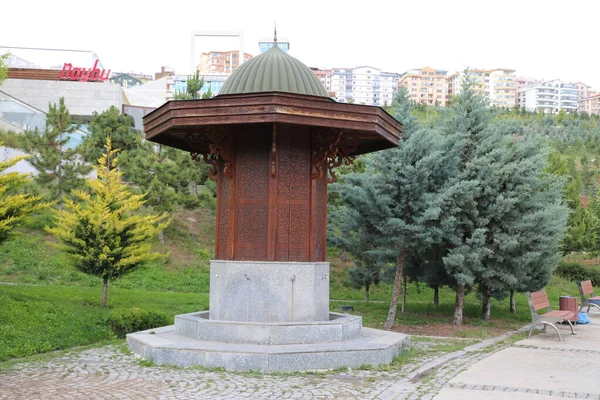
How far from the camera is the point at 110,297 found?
1770cm

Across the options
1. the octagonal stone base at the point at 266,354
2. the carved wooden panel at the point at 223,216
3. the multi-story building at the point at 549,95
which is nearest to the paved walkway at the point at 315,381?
the octagonal stone base at the point at 266,354

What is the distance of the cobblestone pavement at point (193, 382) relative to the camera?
7148 millimetres

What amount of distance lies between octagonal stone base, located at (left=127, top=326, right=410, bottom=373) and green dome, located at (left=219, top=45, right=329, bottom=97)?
4596 millimetres

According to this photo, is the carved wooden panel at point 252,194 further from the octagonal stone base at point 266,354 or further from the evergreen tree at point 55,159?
the evergreen tree at point 55,159

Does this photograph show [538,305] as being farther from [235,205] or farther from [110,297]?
[110,297]

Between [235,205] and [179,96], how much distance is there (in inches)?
655

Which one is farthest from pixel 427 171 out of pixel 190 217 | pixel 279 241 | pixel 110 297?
pixel 190 217

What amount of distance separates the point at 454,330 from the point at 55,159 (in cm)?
1933

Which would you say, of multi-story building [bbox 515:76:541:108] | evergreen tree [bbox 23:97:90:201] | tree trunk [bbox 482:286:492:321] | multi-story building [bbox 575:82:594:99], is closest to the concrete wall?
evergreen tree [bbox 23:97:90:201]

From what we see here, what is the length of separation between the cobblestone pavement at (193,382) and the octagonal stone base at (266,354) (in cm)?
19

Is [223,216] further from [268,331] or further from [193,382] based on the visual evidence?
[193,382]

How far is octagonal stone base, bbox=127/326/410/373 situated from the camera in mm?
8469

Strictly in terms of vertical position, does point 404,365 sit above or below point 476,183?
below

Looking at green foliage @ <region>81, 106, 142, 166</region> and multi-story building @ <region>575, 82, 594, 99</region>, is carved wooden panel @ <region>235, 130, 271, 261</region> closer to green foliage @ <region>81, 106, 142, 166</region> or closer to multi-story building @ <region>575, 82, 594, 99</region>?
green foliage @ <region>81, 106, 142, 166</region>
